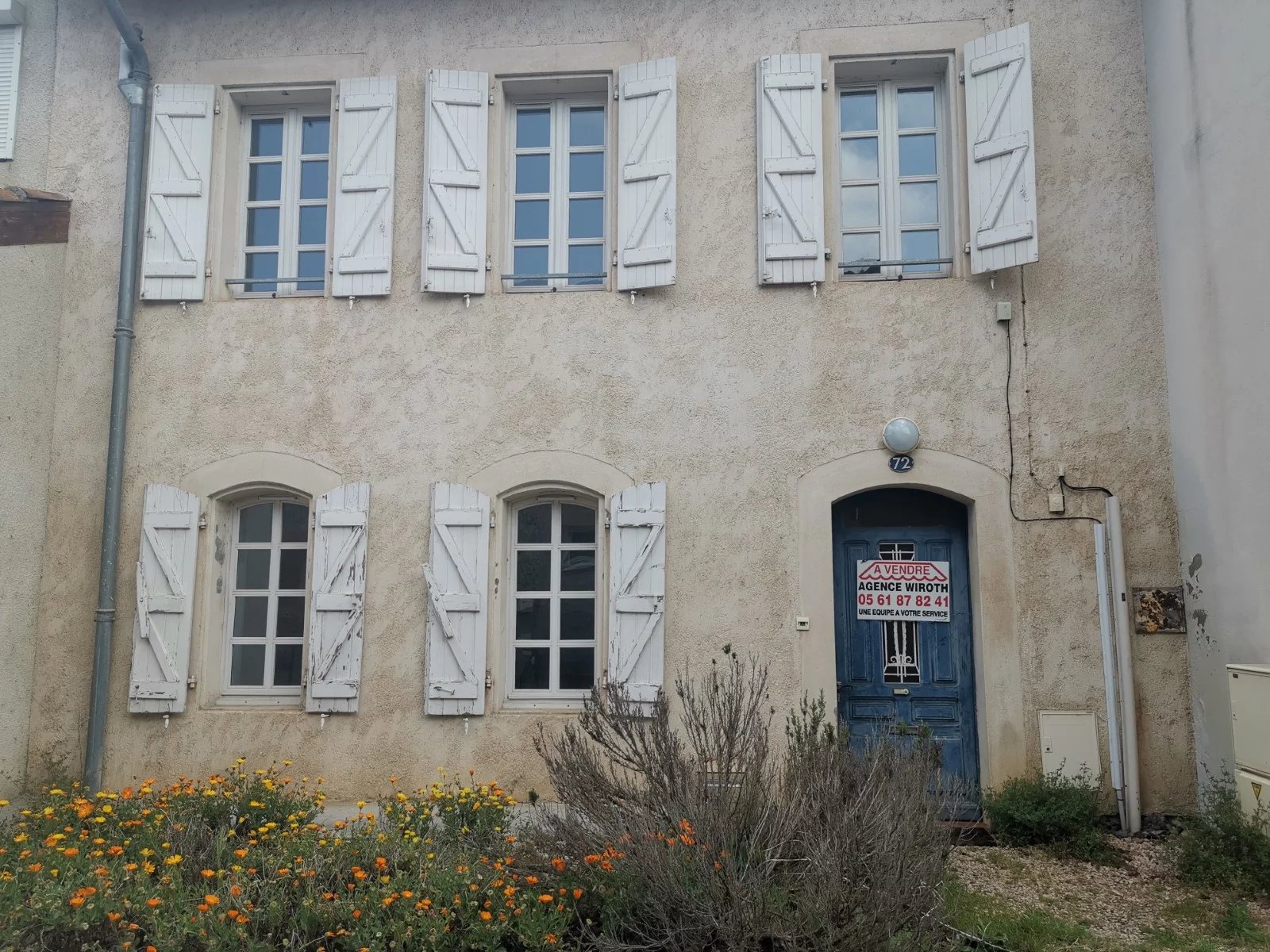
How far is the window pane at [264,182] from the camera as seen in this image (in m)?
7.29

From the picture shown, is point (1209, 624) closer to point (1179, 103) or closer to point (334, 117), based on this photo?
point (1179, 103)

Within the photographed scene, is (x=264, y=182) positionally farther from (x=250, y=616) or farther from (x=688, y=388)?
(x=688, y=388)

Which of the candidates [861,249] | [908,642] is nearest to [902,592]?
[908,642]

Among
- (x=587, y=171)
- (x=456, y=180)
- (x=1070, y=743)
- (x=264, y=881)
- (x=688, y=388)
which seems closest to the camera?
(x=264, y=881)

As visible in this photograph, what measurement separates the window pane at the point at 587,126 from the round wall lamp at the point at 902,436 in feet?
9.18

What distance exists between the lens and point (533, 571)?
22.1 ft

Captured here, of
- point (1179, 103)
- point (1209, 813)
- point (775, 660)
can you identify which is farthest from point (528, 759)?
point (1179, 103)

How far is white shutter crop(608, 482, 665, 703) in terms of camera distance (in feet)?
20.6

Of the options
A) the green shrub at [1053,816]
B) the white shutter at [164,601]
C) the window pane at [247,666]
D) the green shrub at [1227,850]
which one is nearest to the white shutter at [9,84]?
the white shutter at [164,601]

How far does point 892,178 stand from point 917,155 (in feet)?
0.78

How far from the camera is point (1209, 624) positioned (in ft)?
19.3

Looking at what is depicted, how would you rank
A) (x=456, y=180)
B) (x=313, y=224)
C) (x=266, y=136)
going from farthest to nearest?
1. (x=266, y=136)
2. (x=313, y=224)
3. (x=456, y=180)

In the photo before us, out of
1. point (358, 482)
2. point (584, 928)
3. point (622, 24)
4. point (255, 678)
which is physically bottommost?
point (584, 928)

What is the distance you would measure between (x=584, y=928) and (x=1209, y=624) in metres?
4.16
